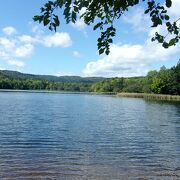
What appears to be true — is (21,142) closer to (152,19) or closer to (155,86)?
(152,19)

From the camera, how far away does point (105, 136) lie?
36.4m

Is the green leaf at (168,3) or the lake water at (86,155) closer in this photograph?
the green leaf at (168,3)

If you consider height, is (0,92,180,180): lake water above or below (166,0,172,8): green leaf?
below

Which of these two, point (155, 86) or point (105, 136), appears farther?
point (155, 86)

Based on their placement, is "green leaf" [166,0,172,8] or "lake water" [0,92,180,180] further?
"lake water" [0,92,180,180]

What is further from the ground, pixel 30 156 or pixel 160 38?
pixel 160 38

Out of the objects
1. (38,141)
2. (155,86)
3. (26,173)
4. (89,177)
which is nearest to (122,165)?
(89,177)

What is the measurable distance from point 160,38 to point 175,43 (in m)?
0.33

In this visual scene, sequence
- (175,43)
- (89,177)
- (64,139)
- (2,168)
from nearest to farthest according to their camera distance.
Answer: (175,43) → (89,177) → (2,168) → (64,139)

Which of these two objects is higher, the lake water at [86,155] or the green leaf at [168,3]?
the green leaf at [168,3]

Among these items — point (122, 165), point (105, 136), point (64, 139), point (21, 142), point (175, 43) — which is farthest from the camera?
point (105, 136)

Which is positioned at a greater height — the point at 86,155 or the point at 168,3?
the point at 168,3

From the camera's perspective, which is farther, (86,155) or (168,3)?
(86,155)

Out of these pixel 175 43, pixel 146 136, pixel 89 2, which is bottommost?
pixel 146 136
